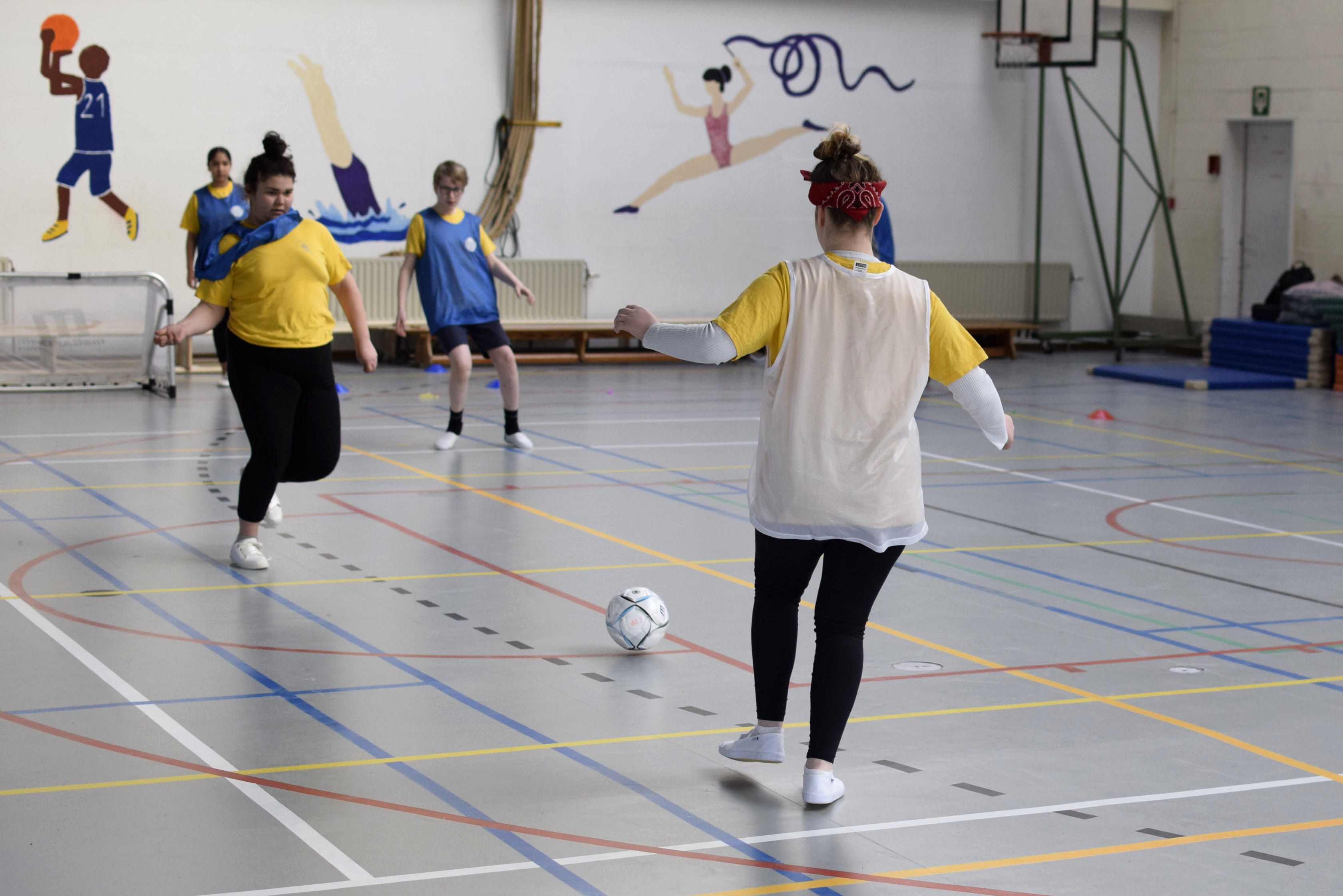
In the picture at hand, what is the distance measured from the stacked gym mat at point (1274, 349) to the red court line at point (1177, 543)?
7.79m

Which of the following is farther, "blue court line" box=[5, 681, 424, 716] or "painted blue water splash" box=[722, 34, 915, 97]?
"painted blue water splash" box=[722, 34, 915, 97]

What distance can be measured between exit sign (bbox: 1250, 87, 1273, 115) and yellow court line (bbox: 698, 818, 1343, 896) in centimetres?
1669

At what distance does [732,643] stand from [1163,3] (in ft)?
55.8

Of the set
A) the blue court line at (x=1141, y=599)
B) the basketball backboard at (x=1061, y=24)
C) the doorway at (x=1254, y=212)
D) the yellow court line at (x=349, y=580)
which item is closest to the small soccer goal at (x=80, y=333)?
the yellow court line at (x=349, y=580)

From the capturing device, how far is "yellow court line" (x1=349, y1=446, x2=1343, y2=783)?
4723 millimetres

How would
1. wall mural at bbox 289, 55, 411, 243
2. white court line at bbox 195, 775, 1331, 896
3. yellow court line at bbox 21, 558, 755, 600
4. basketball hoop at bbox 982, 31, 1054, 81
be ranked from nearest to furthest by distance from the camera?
white court line at bbox 195, 775, 1331, 896
yellow court line at bbox 21, 558, 755, 600
wall mural at bbox 289, 55, 411, 243
basketball hoop at bbox 982, 31, 1054, 81

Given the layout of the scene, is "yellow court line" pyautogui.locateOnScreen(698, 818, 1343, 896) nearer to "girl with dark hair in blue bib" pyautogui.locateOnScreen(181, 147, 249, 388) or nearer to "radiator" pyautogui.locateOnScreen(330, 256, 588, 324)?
"girl with dark hair in blue bib" pyautogui.locateOnScreen(181, 147, 249, 388)

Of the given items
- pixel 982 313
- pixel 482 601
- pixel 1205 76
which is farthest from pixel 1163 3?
pixel 482 601

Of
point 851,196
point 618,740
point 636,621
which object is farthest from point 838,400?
point 636,621

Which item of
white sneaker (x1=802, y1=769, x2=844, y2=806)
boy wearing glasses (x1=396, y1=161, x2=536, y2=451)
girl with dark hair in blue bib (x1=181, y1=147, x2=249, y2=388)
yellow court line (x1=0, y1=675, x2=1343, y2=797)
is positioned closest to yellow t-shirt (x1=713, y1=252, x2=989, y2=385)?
white sneaker (x1=802, y1=769, x2=844, y2=806)

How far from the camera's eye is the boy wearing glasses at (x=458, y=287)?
10.9m

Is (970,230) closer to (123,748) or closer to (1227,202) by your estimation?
(1227,202)

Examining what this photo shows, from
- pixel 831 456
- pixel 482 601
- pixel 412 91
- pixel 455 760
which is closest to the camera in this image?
pixel 831 456

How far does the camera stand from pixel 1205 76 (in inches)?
800
